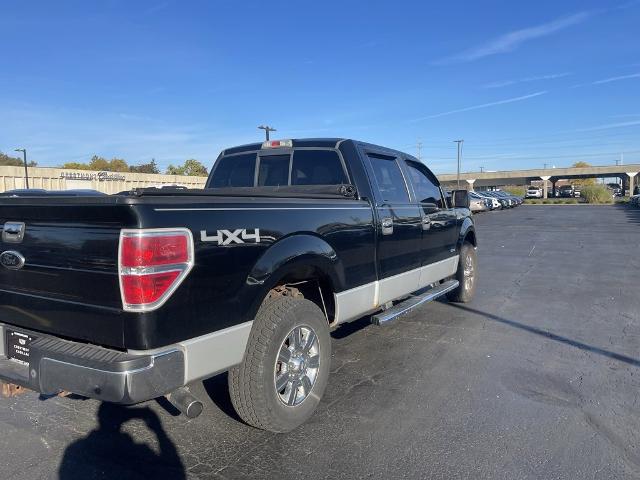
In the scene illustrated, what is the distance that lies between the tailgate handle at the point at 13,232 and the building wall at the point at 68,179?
34090mm

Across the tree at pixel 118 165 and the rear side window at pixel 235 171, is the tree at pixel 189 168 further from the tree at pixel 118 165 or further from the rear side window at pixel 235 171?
the rear side window at pixel 235 171

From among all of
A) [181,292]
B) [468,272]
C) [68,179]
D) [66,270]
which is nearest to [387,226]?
[181,292]

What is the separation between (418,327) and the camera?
616 centimetres

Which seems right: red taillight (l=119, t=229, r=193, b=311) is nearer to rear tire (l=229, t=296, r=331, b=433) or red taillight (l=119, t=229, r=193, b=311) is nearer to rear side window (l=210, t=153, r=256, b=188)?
rear tire (l=229, t=296, r=331, b=433)

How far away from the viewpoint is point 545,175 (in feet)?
293

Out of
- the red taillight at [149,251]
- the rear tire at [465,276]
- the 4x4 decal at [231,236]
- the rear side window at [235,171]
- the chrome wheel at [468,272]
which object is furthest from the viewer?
the chrome wheel at [468,272]

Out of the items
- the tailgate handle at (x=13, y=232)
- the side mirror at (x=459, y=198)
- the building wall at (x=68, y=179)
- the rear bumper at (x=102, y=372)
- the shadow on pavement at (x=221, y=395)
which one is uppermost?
the building wall at (x=68, y=179)

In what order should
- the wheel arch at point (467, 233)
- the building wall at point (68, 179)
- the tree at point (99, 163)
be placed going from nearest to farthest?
the wheel arch at point (467, 233) < the building wall at point (68, 179) < the tree at point (99, 163)

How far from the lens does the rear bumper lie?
2537 mm

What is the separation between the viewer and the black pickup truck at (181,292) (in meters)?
2.58

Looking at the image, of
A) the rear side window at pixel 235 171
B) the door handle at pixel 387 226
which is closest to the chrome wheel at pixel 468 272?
the door handle at pixel 387 226

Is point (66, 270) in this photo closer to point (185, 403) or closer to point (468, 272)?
point (185, 403)

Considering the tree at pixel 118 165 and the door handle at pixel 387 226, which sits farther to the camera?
the tree at pixel 118 165

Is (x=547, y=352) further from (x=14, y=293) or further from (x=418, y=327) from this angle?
(x=14, y=293)
